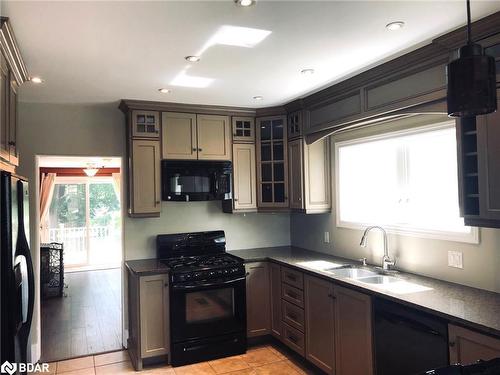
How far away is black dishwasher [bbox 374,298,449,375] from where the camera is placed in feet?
6.99

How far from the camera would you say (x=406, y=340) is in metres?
2.36

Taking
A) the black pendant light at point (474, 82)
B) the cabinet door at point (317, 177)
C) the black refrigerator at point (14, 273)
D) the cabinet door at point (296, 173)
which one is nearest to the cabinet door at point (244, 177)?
the cabinet door at point (296, 173)

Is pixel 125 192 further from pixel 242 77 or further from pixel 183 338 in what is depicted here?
pixel 242 77

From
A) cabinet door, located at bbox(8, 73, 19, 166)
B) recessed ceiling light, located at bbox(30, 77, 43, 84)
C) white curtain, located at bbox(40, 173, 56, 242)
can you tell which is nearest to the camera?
cabinet door, located at bbox(8, 73, 19, 166)

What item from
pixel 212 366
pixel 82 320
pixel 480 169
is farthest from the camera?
pixel 82 320

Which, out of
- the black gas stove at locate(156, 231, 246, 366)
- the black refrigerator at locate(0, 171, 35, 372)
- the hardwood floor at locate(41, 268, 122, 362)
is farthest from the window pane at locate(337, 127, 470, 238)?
the hardwood floor at locate(41, 268, 122, 362)

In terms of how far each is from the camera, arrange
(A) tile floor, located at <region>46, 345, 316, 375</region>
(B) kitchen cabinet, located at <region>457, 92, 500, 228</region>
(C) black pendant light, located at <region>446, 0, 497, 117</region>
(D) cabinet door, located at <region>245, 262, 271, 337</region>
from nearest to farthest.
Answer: (C) black pendant light, located at <region>446, 0, 497, 117</region>
(B) kitchen cabinet, located at <region>457, 92, 500, 228</region>
(A) tile floor, located at <region>46, 345, 316, 375</region>
(D) cabinet door, located at <region>245, 262, 271, 337</region>

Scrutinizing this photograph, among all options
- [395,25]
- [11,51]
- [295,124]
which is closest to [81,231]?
[295,124]

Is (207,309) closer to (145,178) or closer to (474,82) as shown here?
(145,178)

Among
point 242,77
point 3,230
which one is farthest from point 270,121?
point 3,230

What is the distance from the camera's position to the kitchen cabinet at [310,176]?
3932 millimetres

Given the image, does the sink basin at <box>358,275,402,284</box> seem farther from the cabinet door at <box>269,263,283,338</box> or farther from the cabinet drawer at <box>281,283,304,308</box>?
the cabinet door at <box>269,263,283,338</box>

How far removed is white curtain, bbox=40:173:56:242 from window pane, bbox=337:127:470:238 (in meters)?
6.56

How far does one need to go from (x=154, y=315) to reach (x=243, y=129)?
210 centimetres
